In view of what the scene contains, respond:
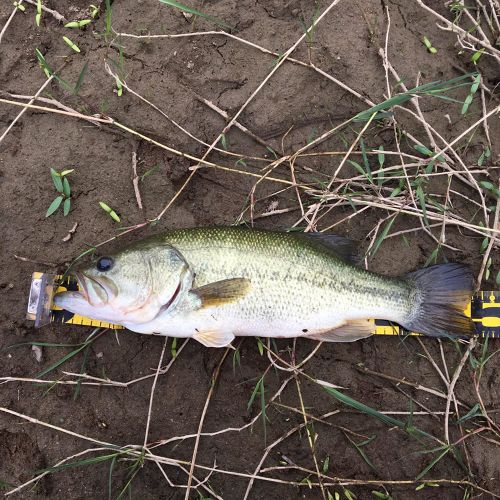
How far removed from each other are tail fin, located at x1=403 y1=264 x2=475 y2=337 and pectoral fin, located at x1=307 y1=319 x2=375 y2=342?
1.04 ft

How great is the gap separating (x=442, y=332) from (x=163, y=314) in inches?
78.1

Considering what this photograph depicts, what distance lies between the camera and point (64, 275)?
10.6ft

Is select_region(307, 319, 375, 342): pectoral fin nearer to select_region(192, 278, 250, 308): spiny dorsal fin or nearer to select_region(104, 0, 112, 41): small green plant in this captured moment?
select_region(192, 278, 250, 308): spiny dorsal fin

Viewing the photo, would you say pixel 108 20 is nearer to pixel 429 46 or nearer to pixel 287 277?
pixel 287 277

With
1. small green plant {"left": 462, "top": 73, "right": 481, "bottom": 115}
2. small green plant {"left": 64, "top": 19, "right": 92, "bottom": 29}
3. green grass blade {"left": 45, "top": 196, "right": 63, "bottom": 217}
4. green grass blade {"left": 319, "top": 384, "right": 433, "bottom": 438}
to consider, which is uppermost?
small green plant {"left": 64, "top": 19, "right": 92, "bottom": 29}

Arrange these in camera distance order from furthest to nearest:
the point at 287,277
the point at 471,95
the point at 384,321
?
the point at 471,95 → the point at 384,321 → the point at 287,277

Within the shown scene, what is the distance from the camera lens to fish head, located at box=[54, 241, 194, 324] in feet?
9.21

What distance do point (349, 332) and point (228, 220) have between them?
1271 mm

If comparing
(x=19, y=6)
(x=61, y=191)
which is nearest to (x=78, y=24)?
(x=19, y=6)

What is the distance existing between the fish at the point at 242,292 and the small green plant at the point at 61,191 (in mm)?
782

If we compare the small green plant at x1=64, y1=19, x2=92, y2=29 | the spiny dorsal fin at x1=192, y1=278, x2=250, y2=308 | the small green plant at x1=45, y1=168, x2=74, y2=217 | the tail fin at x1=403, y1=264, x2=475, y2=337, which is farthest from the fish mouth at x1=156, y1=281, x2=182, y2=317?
the small green plant at x1=64, y1=19, x2=92, y2=29

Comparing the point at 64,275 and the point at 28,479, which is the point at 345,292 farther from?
the point at 28,479

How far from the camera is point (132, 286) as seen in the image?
2.81 m

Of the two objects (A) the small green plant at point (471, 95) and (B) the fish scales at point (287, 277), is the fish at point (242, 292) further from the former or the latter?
(A) the small green plant at point (471, 95)
